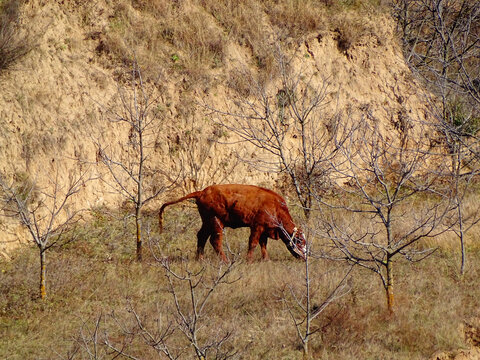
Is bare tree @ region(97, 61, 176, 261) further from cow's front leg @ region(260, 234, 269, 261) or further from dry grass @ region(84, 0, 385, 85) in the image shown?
cow's front leg @ region(260, 234, 269, 261)

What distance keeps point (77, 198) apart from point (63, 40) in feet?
16.2

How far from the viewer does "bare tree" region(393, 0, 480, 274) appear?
8.34 metres

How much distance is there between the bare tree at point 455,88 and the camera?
8.34 metres

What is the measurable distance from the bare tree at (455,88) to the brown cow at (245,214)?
11.0ft

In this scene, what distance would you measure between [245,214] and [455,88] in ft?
17.1

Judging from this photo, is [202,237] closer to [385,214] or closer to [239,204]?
[239,204]

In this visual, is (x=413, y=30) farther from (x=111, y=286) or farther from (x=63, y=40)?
(x=111, y=286)

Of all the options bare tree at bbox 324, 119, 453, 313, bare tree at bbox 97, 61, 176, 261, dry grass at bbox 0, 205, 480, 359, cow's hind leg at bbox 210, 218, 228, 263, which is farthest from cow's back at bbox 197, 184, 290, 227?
bare tree at bbox 97, 61, 176, 261

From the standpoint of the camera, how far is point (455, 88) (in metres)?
12.3

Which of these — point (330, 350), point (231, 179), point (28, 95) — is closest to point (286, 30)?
point (231, 179)

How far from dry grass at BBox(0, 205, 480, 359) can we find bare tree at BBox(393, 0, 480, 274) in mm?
1582

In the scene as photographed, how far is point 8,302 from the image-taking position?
9.73 metres

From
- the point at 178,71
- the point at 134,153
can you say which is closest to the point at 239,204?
the point at 134,153

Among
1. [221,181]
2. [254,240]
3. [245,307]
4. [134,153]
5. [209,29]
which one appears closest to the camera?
[245,307]
